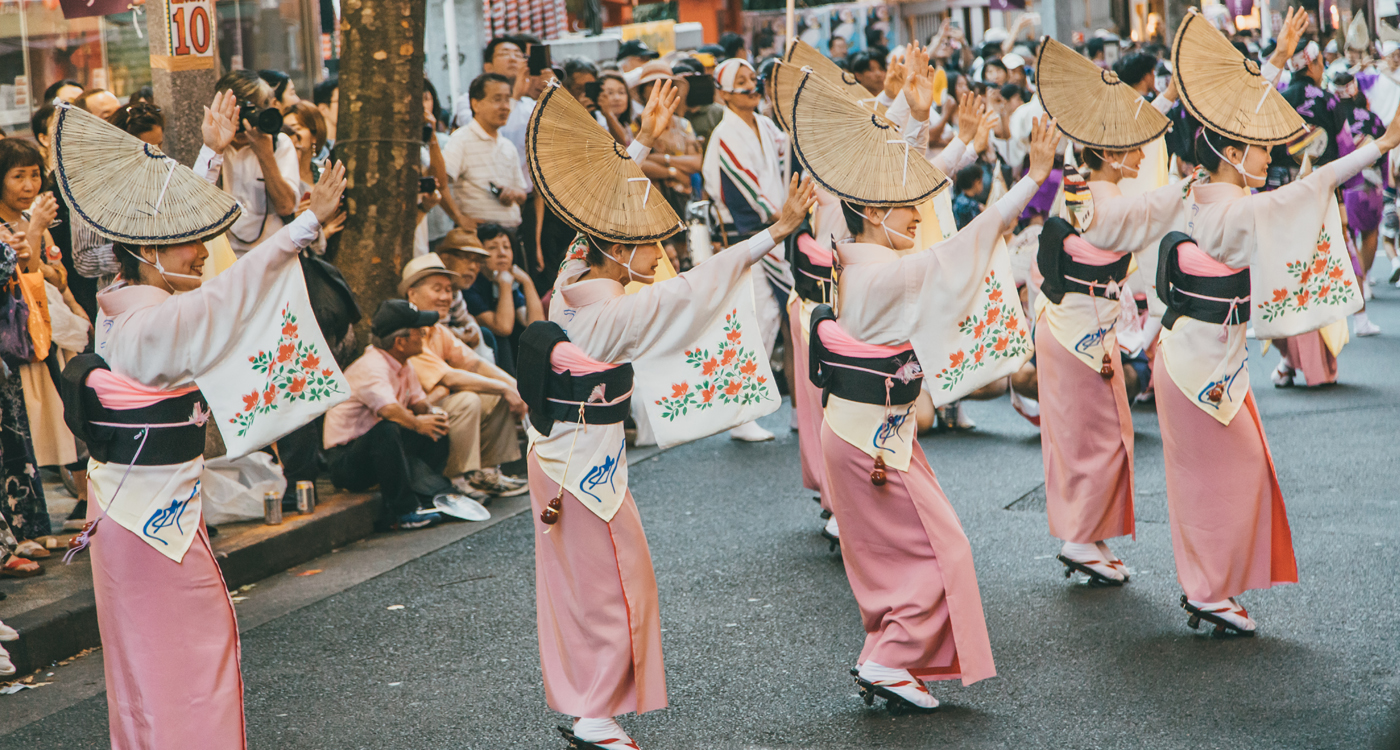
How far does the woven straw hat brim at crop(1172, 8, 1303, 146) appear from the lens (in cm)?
501

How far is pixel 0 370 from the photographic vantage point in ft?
18.3

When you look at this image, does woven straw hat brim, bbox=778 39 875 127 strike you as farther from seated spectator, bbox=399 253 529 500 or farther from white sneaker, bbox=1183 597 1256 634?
white sneaker, bbox=1183 597 1256 634

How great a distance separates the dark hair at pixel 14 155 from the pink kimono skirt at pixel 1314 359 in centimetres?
726

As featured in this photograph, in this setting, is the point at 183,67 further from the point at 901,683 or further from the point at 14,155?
the point at 901,683

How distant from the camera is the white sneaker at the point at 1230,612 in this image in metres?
4.89

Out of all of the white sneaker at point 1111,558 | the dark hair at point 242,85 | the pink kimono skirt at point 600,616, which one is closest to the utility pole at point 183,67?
the dark hair at point 242,85

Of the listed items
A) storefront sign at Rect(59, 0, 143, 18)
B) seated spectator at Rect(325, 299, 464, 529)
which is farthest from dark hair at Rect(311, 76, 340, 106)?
seated spectator at Rect(325, 299, 464, 529)

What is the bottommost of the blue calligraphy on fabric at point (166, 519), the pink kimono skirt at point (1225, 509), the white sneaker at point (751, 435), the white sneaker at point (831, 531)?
the white sneaker at point (751, 435)

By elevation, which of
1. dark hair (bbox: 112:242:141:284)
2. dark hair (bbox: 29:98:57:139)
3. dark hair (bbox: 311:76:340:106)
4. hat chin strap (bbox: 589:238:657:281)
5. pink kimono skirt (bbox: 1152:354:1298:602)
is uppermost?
dark hair (bbox: 311:76:340:106)

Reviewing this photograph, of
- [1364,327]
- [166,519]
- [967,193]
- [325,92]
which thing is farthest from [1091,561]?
[1364,327]

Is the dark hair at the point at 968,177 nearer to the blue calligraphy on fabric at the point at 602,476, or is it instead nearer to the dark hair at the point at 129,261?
the blue calligraphy on fabric at the point at 602,476

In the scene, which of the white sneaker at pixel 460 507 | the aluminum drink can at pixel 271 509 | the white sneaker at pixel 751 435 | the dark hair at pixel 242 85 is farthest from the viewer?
the white sneaker at pixel 751 435

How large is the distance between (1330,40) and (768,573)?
14.8 meters

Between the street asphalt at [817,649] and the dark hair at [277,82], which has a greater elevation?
the dark hair at [277,82]
